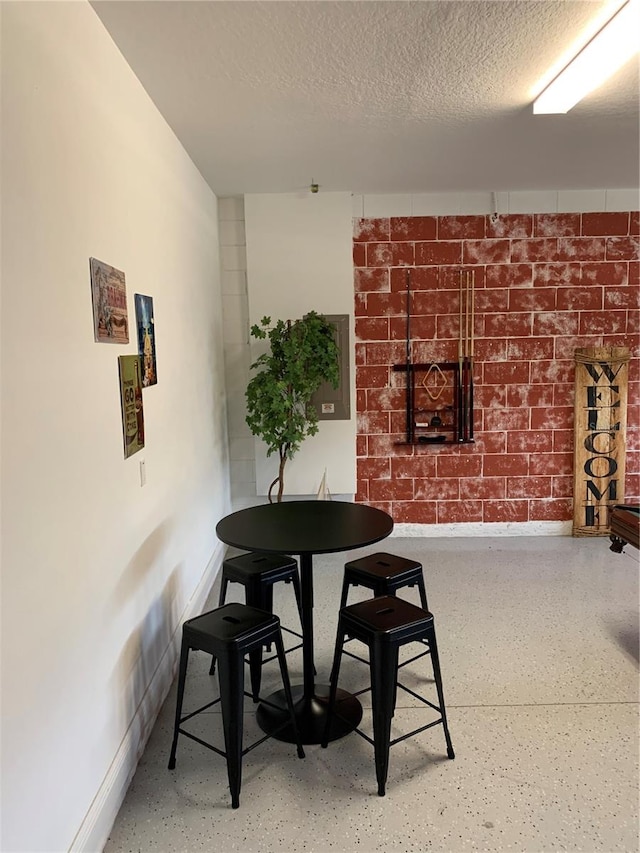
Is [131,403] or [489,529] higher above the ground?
[131,403]

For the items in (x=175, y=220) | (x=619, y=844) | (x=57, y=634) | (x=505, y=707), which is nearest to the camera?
(x=57, y=634)

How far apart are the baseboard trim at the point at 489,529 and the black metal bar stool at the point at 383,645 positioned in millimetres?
2691

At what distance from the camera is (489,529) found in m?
4.95

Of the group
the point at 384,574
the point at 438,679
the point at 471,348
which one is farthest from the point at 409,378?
the point at 438,679

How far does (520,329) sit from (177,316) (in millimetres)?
2934

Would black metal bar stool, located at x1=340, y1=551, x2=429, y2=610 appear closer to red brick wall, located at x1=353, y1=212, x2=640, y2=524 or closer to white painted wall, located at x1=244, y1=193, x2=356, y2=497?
red brick wall, located at x1=353, y1=212, x2=640, y2=524

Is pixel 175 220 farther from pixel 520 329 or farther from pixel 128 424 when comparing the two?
pixel 520 329

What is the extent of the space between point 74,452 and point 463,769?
186cm

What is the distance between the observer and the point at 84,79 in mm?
1917

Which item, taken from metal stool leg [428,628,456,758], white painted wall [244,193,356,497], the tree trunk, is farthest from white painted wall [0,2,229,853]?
white painted wall [244,193,356,497]

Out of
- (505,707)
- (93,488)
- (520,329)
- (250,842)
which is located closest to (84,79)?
(93,488)

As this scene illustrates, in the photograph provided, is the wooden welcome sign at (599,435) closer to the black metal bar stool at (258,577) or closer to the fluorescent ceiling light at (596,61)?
→ the fluorescent ceiling light at (596,61)

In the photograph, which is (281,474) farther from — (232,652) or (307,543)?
(232,652)

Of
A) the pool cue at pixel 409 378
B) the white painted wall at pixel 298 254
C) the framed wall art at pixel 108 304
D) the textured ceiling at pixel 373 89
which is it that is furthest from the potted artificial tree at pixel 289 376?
the framed wall art at pixel 108 304
